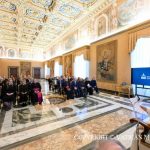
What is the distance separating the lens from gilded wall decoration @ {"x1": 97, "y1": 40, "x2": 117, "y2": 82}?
8.62 metres

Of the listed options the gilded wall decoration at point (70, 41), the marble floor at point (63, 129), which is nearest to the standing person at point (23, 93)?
the marble floor at point (63, 129)

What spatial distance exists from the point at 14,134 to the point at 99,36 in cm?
887

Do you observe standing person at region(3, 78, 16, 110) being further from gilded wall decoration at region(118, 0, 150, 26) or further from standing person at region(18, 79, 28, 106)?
gilded wall decoration at region(118, 0, 150, 26)

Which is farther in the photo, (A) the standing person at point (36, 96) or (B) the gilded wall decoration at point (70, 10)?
(B) the gilded wall decoration at point (70, 10)

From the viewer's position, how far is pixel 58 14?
1062 cm

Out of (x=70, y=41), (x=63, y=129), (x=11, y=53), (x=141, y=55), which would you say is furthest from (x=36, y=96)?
(x=11, y=53)

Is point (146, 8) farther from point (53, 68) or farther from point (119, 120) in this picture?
point (53, 68)

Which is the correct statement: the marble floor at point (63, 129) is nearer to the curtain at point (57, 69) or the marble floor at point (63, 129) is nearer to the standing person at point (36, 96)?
the standing person at point (36, 96)

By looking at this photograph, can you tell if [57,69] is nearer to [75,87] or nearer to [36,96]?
[75,87]

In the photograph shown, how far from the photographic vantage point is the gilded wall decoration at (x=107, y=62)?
862 centimetres

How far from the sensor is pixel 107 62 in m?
9.17

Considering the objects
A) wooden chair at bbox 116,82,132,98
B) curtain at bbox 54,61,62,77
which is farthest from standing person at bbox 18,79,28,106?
curtain at bbox 54,61,62,77

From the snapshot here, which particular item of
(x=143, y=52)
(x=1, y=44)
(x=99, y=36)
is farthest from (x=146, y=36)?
(x=1, y=44)

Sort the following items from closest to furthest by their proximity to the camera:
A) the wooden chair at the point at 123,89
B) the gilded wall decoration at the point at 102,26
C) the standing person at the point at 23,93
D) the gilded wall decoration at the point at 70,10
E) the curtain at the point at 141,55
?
the standing person at the point at 23,93 < the curtain at the point at 141,55 < the wooden chair at the point at 123,89 < the gilded wall decoration at the point at 70,10 < the gilded wall decoration at the point at 102,26
